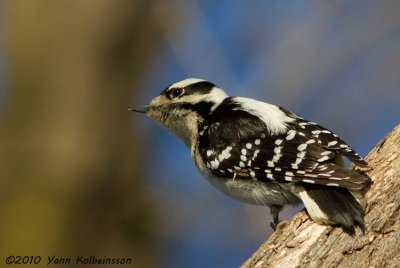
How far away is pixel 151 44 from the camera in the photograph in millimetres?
5637

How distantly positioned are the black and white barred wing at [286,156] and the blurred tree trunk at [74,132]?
80cm

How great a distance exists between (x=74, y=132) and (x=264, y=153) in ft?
4.93

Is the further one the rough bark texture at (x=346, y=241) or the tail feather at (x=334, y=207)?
the tail feather at (x=334, y=207)

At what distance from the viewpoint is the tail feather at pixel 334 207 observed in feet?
12.3

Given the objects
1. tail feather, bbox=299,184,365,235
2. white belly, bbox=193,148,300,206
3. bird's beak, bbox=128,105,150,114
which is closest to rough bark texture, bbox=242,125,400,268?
tail feather, bbox=299,184,365,235

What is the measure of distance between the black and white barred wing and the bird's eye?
61 centimetres

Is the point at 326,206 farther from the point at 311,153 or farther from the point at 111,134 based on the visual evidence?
the point at 111,134

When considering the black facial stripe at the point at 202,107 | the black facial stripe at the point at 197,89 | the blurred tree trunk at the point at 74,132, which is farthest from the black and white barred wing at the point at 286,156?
the blurred tree trunk at the point at 74,132

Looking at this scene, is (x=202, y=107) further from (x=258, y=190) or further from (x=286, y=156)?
(x=286, y=156)

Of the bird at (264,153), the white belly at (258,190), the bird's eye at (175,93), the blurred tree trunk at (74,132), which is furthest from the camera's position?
the bird's eye at (175,93)

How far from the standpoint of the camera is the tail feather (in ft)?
12.3

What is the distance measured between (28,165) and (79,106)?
1.83ft

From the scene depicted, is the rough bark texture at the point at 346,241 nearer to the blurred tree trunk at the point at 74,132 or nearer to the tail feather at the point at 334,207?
the tail feather at the point at 334,207

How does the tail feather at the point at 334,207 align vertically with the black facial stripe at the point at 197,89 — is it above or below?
below
